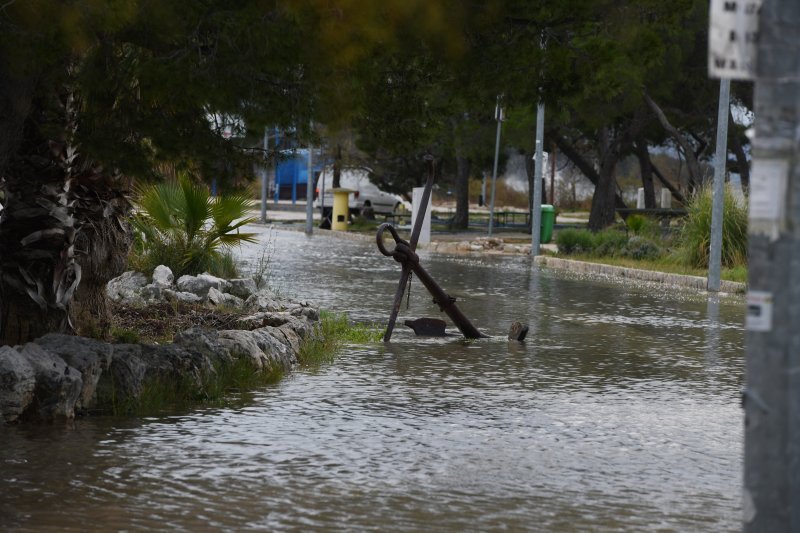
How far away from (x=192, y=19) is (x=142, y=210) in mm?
9281

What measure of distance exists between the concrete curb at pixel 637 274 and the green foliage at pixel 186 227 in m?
8.14

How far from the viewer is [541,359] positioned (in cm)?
1122

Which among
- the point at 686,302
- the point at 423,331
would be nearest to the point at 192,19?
the point at 423,331

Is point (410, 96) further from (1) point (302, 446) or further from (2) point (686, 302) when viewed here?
(2) point (686, 302)

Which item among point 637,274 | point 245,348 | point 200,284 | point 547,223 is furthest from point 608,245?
point 245,348

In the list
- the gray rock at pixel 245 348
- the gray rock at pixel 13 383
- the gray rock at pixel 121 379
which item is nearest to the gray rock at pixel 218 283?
the gray rock at pixel 245 348

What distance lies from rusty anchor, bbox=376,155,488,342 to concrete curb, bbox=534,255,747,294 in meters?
8.03

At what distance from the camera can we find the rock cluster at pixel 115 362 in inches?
298

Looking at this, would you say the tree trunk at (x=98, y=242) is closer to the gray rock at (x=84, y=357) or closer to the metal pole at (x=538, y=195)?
the gray rock at (x=84, y=357)

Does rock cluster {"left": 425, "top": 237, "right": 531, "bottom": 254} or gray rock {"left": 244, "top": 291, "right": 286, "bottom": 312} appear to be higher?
rock cluster {"left": 425, "top": 237, "right": 531, "bottom": 254}

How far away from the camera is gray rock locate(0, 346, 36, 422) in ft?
24.3

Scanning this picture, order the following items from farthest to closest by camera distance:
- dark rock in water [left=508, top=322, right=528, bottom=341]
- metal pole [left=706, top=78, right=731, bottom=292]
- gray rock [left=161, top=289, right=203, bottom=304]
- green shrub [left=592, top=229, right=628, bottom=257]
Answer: green shrub [left=592, top=229, right=628, bottom=257]
metal pole [left=706, top=78, right=731, bottom=292]
gray rock [left=161, top=289, right=203, bottom=304]
dark rock in water [left=508, top=322, right=528, bottom=341]

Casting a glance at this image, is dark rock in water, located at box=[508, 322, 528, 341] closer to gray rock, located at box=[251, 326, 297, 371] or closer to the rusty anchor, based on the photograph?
the rusty anchor

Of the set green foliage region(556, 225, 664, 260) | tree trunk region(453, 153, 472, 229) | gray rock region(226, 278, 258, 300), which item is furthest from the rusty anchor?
tree trunk region(453, 153, 472, 229)
